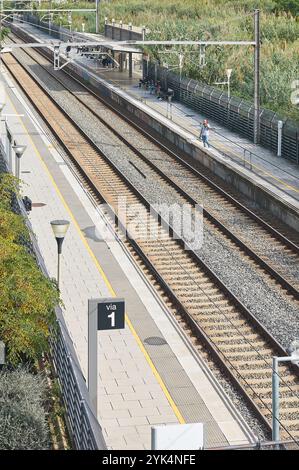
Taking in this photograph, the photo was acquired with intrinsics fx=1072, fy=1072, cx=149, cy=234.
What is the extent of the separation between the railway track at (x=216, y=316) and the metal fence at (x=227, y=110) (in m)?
6.88

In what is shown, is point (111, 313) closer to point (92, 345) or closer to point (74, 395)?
point (92, 345)

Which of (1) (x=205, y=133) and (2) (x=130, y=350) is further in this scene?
(1) (x=205, y=133)

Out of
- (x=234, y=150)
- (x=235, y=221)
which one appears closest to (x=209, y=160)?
(x=234, y=150)

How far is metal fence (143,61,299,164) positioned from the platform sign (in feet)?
79.6

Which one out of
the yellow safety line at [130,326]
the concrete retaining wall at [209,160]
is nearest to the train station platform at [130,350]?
the yellow safety line at [130,326]

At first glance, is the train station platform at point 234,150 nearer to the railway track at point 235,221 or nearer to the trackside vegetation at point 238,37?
the railway track at point 235,221

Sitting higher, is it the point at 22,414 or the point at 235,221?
the point at 22,414

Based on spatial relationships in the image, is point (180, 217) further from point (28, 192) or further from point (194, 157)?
point (194, 157)

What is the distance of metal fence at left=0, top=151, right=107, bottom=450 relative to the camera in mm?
11242

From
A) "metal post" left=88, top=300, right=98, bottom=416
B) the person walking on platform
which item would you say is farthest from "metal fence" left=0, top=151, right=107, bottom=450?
the person walking on platform

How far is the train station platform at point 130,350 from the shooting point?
15.8 metres

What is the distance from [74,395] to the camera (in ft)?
42.0

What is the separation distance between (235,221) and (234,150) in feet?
35.9

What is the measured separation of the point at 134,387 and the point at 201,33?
163 feet
